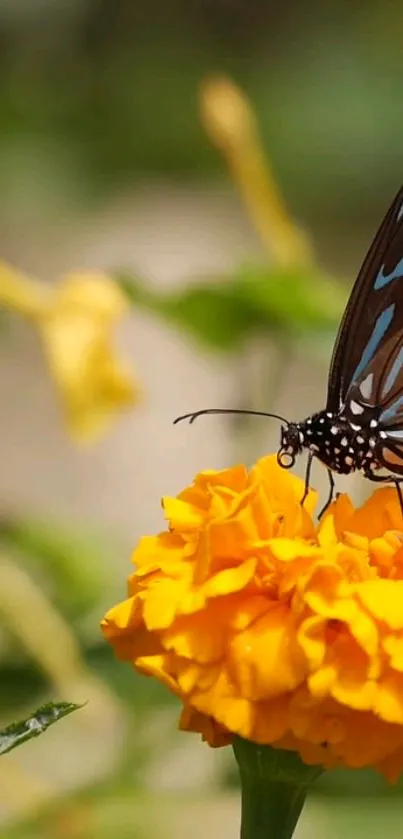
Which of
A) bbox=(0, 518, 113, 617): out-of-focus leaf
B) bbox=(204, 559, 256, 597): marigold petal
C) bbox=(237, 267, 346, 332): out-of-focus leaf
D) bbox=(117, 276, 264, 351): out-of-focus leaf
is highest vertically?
bbox=(117, 276, 264, 351): out-of-focus leaf

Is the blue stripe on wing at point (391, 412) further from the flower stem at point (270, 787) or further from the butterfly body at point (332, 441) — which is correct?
the flower stem at point (270, 787)

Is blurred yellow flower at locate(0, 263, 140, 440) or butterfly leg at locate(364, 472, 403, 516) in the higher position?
blurred yellow flower at locate(0, 263, 140, 440)

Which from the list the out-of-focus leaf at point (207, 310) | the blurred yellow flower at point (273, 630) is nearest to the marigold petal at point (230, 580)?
the blurred yellow flower at point (273, 630)

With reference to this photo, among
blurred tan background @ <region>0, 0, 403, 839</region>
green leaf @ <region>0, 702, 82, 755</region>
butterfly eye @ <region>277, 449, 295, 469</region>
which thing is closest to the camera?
green leaf @ <region>0, 702, 82, 755</region>

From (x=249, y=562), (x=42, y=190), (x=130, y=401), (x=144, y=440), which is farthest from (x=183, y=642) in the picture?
(x=42, y=190)

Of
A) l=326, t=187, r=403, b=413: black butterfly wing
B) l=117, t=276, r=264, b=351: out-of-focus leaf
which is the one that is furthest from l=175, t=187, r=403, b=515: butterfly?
l=117, t=276, r=264, b=351: out-of-focus leaf

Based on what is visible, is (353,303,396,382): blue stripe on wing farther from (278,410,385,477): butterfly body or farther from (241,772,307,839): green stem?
(241,772,307,839): green stem

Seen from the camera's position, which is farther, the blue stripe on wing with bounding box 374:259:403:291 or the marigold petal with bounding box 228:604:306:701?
the blue stripe on wing with bounding box 374:259:403:291

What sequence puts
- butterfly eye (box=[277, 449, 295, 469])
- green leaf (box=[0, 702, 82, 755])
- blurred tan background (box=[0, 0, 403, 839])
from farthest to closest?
blurred tan background (box=[0, 0, 403, 839])
butterfly eye (box=[277, 449, 295, 469])
green leaf (box=[0, 702, 82, 755])
